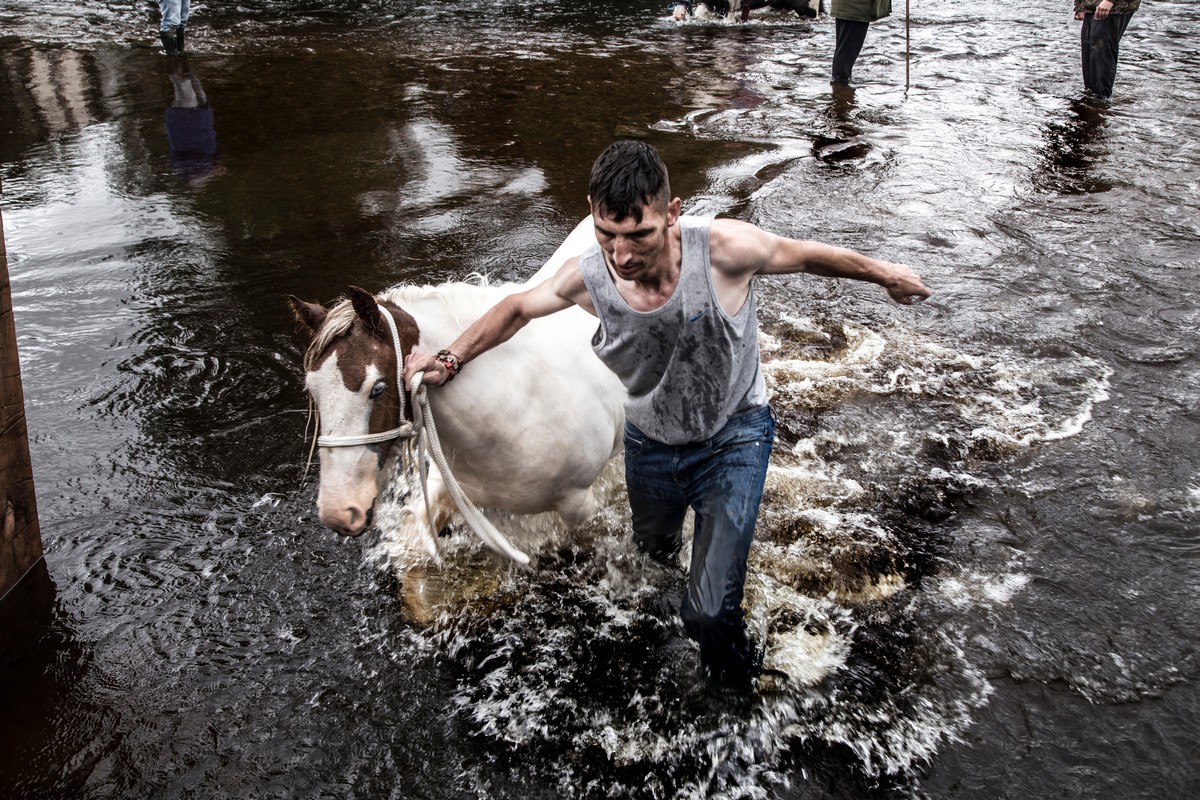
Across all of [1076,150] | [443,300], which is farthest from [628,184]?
[1076,150]

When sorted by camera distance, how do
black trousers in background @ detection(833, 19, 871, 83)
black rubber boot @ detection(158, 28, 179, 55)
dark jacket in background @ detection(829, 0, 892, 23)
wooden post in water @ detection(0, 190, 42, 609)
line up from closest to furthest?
wooden post in water @ detection(0, 190, 42, 609)
dark jacket in background @ detection(829, 0, 892, 23)
black trousers in background @ detection(833, 19, 871, 83)
black rubber boot @ detection(158, 28, 179, 55)

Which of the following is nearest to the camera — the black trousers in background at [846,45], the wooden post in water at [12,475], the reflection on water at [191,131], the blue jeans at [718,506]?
the blue jeans at [718,506]

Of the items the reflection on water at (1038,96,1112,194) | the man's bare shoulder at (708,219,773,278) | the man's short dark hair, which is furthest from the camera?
the reflection on water at (1038,96,1112,194)

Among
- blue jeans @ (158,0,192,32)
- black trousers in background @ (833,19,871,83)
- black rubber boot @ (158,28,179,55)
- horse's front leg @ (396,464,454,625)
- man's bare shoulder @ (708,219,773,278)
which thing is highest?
blue jeans @ (158,0,192,32)

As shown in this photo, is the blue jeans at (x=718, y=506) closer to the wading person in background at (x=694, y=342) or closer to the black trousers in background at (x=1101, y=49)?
the wading person in background at (x=694, y=342)

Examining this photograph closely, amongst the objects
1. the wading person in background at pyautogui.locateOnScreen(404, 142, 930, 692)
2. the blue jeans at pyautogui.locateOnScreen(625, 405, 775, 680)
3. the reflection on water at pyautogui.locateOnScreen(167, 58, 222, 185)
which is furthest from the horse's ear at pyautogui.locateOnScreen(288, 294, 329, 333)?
the reflection on water at pyautogui.locateOnScreen(167, 58, 222, 185)

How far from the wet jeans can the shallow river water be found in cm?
128

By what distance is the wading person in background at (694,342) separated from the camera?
276 cm

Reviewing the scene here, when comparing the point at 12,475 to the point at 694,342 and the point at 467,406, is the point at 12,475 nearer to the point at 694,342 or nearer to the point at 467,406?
the point at 467,406

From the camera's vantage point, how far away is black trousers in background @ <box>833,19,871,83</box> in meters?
12.6

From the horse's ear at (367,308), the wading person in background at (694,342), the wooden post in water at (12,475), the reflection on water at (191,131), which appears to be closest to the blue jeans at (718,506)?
the wading person in background at (694,342)

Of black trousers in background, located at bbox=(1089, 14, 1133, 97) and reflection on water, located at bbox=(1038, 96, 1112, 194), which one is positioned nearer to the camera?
reflection on water, located at bbox=(1038, 96, 1112, 194)

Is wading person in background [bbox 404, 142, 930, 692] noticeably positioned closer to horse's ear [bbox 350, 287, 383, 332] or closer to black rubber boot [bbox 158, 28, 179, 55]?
horse's ear [bbox 350, 287, 383, 332]

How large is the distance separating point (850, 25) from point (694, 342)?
37.8ft
